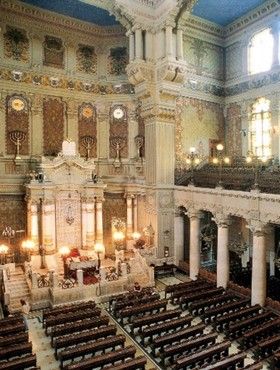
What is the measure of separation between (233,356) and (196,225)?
9825 mm

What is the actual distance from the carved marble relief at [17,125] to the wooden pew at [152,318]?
13287 mm

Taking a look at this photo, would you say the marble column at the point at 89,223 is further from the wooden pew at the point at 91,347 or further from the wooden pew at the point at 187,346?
the wooden pew at the point at 187,346

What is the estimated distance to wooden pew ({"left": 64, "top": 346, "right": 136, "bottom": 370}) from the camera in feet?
34.7

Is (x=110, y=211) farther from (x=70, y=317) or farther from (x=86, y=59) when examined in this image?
(x=86, y=59)

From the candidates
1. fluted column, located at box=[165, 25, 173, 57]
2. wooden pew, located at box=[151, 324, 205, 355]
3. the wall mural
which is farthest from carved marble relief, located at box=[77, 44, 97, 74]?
wooden pew, located at box=[151, 324, 205, 355]

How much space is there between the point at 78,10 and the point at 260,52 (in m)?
12.4

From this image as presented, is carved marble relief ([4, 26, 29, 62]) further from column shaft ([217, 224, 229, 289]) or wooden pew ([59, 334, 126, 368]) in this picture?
wooden pew ([59, 334, 126, 368])

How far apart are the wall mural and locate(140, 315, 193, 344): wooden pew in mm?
11163

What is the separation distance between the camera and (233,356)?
1102 centimetres


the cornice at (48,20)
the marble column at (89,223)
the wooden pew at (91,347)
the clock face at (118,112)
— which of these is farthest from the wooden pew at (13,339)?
the cornice at (48,20)

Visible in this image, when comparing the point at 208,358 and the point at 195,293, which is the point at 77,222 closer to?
the point at 195,293

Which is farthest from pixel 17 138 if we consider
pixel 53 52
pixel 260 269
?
pixel 260 269

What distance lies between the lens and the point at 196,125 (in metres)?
23.5

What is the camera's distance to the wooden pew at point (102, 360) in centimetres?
1057
